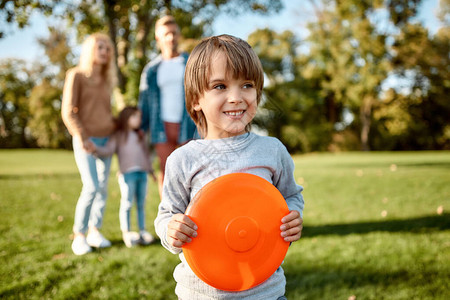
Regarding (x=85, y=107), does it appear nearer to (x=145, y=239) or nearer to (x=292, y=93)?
(x=145, y=239)

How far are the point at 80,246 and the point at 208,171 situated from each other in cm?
282

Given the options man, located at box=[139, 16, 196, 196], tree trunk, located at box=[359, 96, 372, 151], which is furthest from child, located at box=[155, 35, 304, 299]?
tree trunk, located at box=[359, 96, 372, 151]

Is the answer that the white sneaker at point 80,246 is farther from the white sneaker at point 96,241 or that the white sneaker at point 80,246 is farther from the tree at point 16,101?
the tree at point 16,101

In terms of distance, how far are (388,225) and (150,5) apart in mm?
5693

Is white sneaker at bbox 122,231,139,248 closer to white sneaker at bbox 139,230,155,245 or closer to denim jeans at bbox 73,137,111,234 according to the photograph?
white sneaker at bbox 139,230,155,245

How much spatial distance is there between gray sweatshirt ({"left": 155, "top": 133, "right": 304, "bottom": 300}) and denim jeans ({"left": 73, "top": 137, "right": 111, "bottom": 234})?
7.95ft

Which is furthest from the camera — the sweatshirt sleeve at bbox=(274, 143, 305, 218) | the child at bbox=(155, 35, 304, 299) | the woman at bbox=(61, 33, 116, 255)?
the woman at bbox=(61, 33, 116, 255)

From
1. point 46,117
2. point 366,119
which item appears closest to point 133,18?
point 366,119

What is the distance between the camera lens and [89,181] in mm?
3756

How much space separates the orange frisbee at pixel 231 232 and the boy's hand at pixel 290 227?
0.07m

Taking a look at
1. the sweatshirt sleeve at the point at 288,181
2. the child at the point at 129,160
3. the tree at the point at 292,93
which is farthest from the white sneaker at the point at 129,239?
the tree at the point at 292,93

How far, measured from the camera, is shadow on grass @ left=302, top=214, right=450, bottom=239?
15.0 feet

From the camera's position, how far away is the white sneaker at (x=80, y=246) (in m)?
3.72

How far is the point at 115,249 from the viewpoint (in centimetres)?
A: 386
